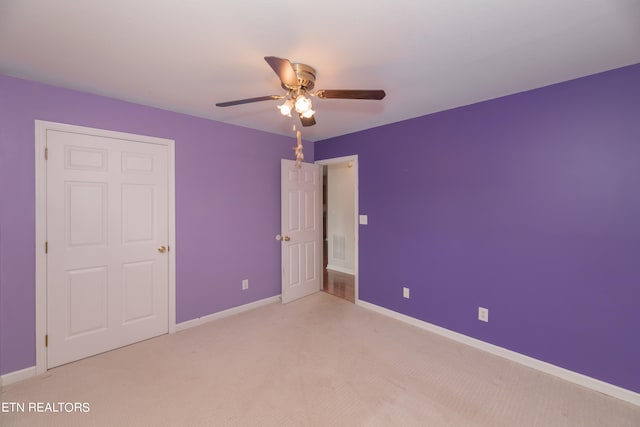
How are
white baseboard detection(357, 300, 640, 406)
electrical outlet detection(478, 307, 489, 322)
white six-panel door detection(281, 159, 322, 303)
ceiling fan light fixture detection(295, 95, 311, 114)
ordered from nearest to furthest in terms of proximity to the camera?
ceiling fan light fixture detection(295, 95, 311, 114) → white baseboard detection(357, 300, 640, 406) → electrical outlet detection(478, 307, 489, 322) → white six-panel door detection(281, 159, 322, 303)

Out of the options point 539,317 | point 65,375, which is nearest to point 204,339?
point 65,375

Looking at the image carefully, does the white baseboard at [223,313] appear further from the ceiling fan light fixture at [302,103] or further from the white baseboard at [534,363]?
the ceiling fan light fixture at [302,103]

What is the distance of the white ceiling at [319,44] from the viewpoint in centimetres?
135

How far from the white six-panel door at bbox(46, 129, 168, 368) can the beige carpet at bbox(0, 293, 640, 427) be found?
227 mm

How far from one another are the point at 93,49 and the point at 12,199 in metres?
1.38

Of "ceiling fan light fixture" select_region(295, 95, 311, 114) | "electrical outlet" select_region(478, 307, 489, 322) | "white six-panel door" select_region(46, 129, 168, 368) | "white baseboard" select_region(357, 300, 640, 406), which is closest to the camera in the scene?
"ceiling fan light fixture" select_region(295, 95, 311, 114)

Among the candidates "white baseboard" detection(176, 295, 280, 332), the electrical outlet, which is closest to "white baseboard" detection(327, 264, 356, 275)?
"white baseboard" detection(176, 295, 280, 332)

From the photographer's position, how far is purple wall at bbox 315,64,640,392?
6.37 feet

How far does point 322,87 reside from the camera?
2219mm

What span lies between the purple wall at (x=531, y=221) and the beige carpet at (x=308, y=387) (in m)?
0.38

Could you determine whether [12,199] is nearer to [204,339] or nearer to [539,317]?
[204,339]

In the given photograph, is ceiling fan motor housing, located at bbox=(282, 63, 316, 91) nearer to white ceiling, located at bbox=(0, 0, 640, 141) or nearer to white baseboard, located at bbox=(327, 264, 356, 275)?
white ceiling, located at bbox=(0, 0, 640, 141)

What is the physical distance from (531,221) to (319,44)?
2.27 metres

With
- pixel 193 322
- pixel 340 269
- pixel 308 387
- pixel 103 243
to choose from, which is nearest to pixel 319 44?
pixel 308 387
